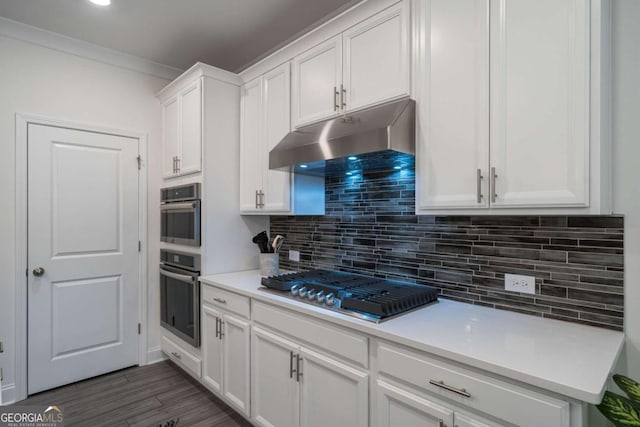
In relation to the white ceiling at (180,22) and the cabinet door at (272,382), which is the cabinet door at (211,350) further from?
the white ceiling at (180,22)

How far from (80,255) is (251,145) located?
5.61ft

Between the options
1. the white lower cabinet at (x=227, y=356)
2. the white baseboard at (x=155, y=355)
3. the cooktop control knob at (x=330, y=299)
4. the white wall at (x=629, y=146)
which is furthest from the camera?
the white baseboard at (x=155, y=355)

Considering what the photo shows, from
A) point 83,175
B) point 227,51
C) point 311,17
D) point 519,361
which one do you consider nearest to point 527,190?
point 519,361

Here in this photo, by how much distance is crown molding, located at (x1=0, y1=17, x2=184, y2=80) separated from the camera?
2.52 metres

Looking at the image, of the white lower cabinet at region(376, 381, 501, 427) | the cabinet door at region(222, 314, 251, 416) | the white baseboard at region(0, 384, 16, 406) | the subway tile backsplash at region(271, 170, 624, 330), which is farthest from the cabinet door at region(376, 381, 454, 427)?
the white baseboard at region(0, 384, 16, 406)

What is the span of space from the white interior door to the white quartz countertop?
2.07 m

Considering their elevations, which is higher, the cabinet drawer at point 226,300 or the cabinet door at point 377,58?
the cabinet door at point 377,58

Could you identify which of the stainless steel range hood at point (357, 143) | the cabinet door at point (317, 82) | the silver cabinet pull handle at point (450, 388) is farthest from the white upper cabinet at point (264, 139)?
the silver cabinet pull handle at point (450, 388)

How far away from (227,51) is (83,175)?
5.33ft

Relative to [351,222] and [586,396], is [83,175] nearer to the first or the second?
[351,222]

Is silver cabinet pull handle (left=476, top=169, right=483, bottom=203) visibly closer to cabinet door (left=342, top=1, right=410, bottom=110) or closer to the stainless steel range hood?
the stainless steel range hood

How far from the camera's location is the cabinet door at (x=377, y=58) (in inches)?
67.5

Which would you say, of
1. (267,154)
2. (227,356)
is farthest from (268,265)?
(267,154)

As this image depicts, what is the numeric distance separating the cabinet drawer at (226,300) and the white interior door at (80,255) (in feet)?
3.33
